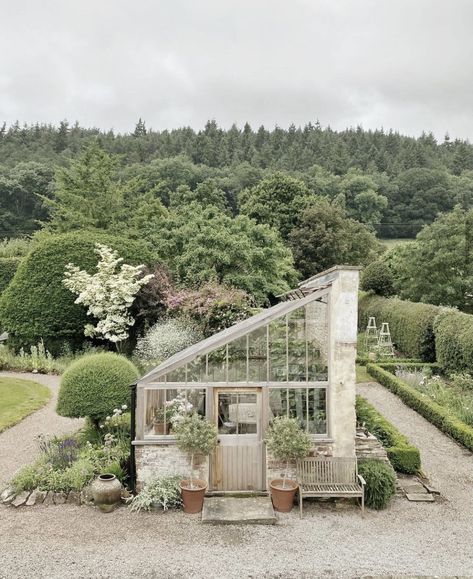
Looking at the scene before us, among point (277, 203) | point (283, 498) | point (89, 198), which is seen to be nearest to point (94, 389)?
point (283, 498)

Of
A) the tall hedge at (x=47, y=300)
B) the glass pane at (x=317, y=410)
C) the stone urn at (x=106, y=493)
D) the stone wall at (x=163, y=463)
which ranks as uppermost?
the tall hedge at (x=47, y=300)

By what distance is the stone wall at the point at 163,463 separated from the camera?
928cm

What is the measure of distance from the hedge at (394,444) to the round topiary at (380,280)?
18989 mm

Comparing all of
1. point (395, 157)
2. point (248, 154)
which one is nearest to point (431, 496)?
point (248, 154)

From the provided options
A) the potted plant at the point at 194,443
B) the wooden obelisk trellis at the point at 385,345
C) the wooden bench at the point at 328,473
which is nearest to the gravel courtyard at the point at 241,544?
the potted plant at the point at 194,443

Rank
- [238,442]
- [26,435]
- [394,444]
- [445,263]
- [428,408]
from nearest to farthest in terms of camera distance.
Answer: [238,442] → [394,444] → [26,435] → [428,408] → [445,263]

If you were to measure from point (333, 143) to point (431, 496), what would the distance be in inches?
2837

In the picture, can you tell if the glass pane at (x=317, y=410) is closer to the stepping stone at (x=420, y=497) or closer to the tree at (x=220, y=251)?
the stepping stone at (x=420, y=497)

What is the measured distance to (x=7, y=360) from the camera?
21.3m

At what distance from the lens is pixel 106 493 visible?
8.83 meters

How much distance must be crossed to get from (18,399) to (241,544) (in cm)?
1148

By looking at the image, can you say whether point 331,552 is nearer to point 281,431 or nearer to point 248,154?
point 281,431

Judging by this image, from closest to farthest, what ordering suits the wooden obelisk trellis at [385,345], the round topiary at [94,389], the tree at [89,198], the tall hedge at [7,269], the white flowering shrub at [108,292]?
the round topiary at [94,389]
the white flowering shrub at [108,292]
the wooden obelisk trellis at [385,345]
the tall hedge at [7,269]
the tree at [89,198]

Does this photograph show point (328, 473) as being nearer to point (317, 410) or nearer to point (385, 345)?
point (317, 410)
